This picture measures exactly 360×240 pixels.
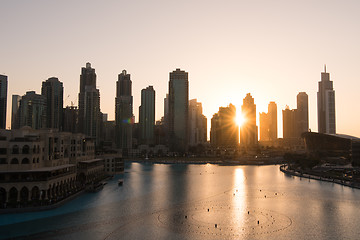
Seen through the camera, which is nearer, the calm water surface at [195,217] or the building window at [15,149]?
the calm water surface at [195,217]

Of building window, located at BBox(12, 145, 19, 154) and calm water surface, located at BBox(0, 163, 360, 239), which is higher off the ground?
building window, located at BBox(12, 145, 19, 154)

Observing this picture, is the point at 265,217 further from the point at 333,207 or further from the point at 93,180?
the point at 93,180

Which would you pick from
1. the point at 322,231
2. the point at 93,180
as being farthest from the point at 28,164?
the point at 322,231

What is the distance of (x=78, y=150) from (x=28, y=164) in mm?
31816

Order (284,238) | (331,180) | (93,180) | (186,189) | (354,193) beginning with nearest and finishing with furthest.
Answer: (284,238), (354,193), (186,189), (93,180), (331,180)

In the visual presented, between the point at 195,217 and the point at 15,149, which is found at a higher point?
the point at 15,149

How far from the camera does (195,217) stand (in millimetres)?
59094

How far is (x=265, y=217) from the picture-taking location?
5947 centimetres

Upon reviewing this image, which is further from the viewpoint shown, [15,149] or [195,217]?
[15,149]

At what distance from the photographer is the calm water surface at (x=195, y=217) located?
48719mm

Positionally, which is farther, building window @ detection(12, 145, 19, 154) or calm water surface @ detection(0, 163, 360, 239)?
building window @ detection(12, 145, 19, 154)

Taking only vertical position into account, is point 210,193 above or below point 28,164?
below

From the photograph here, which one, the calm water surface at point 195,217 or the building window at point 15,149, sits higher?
the building window at point 15,149

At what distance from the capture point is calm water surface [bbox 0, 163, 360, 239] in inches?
1918
